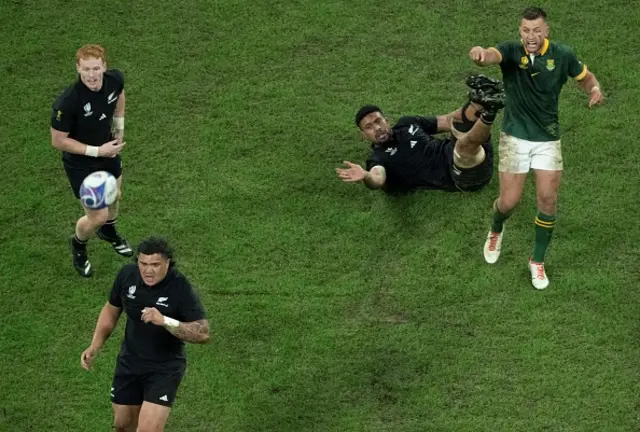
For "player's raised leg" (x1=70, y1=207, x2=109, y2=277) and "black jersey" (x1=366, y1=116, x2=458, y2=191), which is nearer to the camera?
"player's raised leg" (x1=70, y1=207, x2=109, y2=277)

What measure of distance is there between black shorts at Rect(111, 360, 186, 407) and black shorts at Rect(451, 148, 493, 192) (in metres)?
4.40

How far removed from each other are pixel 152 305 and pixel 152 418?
3.02 ft

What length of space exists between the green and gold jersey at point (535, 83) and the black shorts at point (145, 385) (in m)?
4.03

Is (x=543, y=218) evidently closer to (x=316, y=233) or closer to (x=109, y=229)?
(x=316, y=233)

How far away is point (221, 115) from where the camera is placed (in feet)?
49.7

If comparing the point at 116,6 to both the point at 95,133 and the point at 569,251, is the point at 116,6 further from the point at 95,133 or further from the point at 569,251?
the point at 569,251

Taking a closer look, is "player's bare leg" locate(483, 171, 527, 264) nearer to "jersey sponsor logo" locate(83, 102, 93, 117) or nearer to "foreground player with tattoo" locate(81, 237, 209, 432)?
"foreground player with tattoo" locate(81, 237, 209, 432)

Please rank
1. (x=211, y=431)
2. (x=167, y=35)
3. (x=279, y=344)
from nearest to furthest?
(x=211, y=431), (x=279, y=344), (x=167, y=35)

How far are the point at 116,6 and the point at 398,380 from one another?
7086 millimetres

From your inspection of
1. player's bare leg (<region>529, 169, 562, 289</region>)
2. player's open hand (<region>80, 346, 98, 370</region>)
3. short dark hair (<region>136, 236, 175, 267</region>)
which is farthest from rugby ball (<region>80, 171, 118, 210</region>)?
player's bare leg (<region>529, 169, 562, 289</region>)

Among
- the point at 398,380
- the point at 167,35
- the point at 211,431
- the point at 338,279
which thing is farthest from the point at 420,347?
the point at 167,35

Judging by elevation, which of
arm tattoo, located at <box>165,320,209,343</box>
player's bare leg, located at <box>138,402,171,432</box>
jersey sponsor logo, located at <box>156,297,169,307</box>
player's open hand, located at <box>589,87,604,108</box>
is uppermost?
player's open hand, located at <box>589,87,604,108</box>

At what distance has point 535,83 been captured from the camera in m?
12.0

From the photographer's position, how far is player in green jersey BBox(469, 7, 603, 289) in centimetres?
1183
